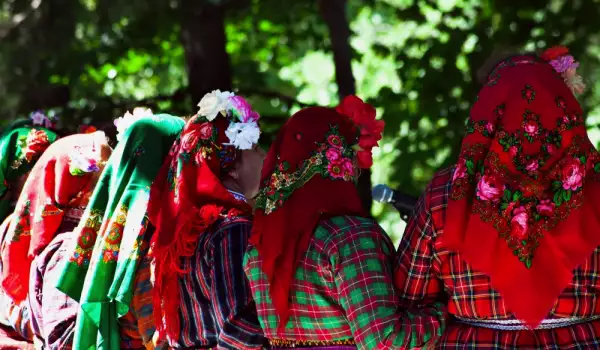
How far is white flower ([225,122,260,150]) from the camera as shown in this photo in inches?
122

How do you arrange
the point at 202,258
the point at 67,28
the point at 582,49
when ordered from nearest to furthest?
1. the point at 202,258
2. the point at 582,49
3. the point at 67,28

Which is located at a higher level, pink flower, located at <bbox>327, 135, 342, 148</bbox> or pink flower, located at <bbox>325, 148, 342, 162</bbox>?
pink flower, located at <bbox>327, 135, 342, 148</bbox>

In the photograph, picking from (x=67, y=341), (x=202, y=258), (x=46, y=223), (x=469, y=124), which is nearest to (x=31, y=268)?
(x=46, y=223)

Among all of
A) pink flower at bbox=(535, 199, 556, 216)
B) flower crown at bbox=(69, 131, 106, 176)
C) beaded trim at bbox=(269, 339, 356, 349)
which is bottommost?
beaded trim at bbox=(269, 339, 356, 349)

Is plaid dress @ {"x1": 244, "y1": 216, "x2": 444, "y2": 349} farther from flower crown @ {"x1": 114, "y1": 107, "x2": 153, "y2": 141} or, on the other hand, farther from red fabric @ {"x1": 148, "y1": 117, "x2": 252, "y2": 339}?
flower crown @ {"x1": 114, "y1": 107, "x2": 153, "y2": 141}

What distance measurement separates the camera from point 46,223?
12.5 feet

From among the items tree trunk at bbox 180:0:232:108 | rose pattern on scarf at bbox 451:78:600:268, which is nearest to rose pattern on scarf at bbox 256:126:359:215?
rose pattern on scarf at bbox 451:78:600:268

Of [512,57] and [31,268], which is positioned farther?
[31,268]

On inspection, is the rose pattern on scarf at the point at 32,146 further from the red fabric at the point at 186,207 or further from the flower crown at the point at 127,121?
the red fabric at the point at 186,207

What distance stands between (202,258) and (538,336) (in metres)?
1.17

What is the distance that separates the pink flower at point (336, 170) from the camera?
9.10ft

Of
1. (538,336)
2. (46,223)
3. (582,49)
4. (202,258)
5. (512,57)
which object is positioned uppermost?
(582,49)

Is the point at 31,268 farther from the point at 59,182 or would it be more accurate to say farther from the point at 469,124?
the point at 469,124

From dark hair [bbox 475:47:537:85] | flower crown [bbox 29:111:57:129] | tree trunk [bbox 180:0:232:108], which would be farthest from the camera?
tree trunk [bbox 180:0:232:108]
